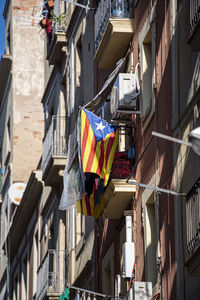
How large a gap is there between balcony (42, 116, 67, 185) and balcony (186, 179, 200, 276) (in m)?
15.0

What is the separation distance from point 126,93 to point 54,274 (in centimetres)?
1099

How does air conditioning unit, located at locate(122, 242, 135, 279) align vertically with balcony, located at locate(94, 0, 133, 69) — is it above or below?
below

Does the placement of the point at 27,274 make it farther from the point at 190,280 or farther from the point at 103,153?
the point at 190,280

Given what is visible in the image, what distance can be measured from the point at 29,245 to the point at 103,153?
18660mm

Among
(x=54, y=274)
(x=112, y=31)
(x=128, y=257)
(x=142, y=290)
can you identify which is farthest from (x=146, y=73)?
(x=54, y=274)

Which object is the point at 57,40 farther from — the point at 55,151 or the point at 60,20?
the point at 55,151

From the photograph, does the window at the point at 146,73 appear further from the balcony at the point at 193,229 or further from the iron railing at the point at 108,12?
the balcony at the point at 193,229

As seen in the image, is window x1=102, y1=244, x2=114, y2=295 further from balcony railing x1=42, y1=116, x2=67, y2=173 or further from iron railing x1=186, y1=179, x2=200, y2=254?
iron railing x1=186, y1=179, x2=200, y2=254

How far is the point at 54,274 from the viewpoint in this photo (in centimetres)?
3078

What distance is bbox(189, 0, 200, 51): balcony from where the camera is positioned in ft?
50.6

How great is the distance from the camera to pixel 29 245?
39656 millimetres

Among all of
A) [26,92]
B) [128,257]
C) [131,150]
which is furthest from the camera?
[26,92]

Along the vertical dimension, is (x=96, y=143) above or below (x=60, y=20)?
below

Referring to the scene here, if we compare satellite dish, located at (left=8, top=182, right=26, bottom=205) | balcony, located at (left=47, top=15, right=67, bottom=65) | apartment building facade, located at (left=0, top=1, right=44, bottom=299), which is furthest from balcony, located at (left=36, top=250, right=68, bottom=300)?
apartment building facade, located at (left=0, top=1, right=44, bottom=299)
